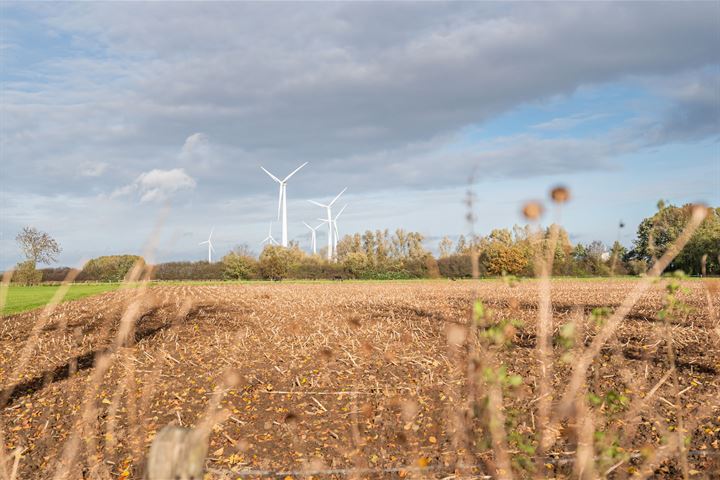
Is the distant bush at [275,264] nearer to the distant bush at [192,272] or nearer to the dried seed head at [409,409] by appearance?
the distant bush at [192,272]

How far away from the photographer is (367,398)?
843 cm

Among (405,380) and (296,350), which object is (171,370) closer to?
(296,350)

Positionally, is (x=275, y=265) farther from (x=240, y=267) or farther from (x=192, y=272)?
(x=192, y=272)

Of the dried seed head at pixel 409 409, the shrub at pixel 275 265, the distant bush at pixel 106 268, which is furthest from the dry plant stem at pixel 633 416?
the shrub at pixel 275 265

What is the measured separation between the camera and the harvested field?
6602 millimetres

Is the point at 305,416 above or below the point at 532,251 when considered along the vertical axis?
below

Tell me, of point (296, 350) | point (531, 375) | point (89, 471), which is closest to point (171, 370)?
point (296, 350)

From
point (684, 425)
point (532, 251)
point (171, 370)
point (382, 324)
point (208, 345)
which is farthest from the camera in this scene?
point (382, 324)

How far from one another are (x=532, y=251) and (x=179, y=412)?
644 centimetres

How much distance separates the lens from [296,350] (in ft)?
37.0

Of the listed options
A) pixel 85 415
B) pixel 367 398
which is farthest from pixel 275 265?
pixel 367 398

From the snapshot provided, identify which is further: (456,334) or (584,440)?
(456,334)

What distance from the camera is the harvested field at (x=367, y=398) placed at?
6602mm

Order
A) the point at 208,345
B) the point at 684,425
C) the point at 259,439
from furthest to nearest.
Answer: the point at 208,345, the point at 259,439, the point at 684,425
